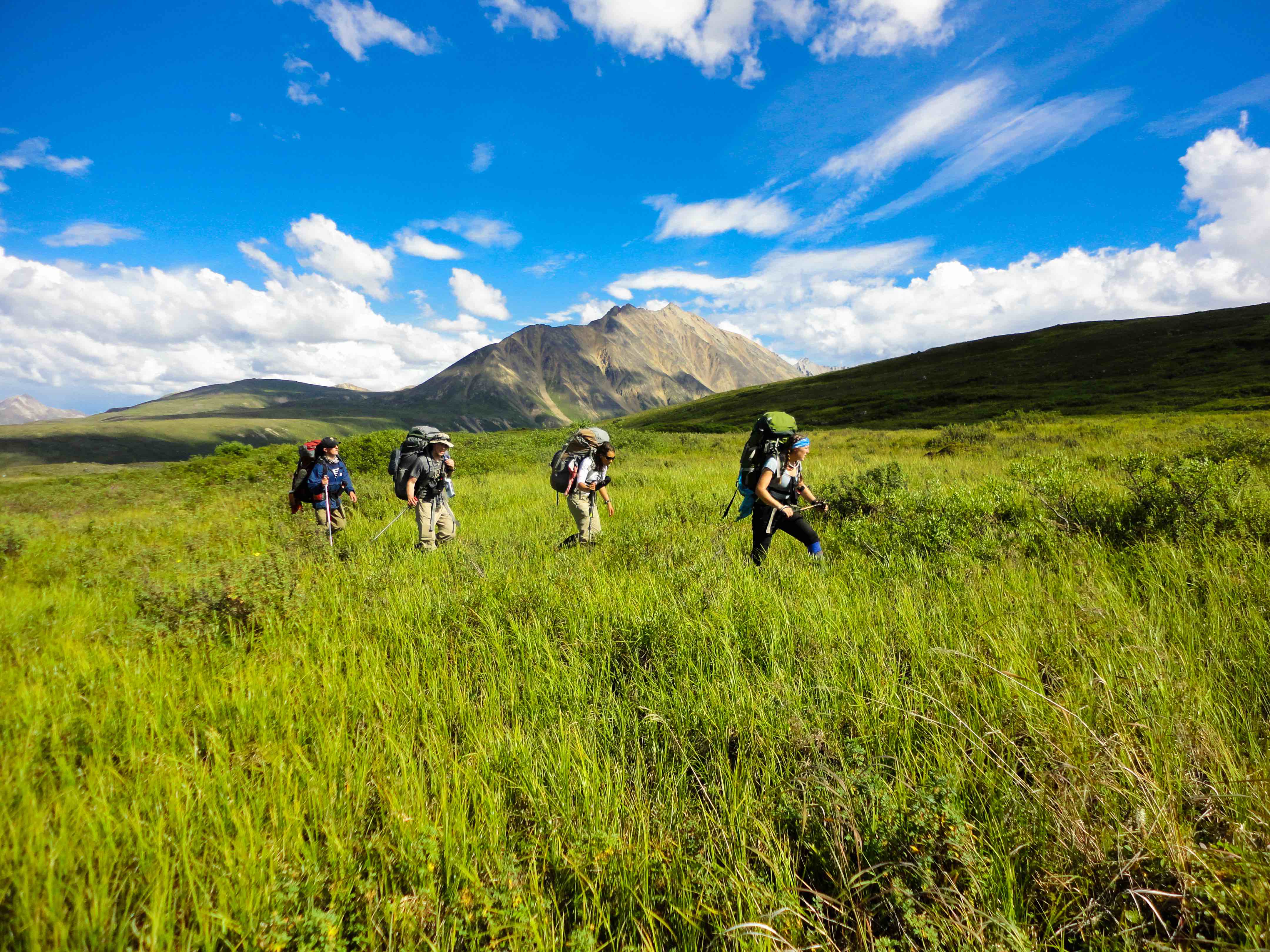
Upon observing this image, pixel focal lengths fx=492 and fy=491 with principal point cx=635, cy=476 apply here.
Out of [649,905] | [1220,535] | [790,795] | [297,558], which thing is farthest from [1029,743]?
[297,558]

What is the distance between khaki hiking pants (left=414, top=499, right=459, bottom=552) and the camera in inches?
289

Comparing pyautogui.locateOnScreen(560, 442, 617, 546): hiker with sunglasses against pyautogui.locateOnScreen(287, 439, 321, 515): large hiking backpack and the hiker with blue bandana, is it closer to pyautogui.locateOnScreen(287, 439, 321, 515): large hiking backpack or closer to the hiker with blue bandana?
the hiker with blue bandana

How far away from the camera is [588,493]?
24.6 feet

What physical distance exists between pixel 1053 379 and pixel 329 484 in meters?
83.7

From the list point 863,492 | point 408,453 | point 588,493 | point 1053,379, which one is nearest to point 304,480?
point 408,453

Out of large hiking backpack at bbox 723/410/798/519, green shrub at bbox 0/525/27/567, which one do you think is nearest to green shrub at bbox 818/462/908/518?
large hiking backpack at bbox 723/410/798/519

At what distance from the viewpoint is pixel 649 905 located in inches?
67.7

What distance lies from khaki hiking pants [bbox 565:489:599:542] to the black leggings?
2.43 metres

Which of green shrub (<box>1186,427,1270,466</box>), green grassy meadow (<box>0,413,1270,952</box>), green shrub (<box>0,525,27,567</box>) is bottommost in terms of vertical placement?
green grassy meadow (<box>0,413,1270,952</box>)

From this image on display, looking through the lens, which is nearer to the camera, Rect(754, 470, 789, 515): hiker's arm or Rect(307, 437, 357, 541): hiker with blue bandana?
Rect(754, 470, 789, 515): hiker's arm

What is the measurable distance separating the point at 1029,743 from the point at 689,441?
34.8 metres

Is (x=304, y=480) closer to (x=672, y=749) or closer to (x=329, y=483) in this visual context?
(x=329, y=483)

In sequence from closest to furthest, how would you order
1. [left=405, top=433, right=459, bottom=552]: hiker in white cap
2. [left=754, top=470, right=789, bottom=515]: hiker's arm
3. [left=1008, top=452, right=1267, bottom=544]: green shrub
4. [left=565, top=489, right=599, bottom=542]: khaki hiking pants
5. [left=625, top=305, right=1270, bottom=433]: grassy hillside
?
[left=1008, top=452, right=1267, bottom=544]: green shrub, [left=754, top=470, right=789, bottom=515]: hiker's arm, [left=565, top=489, right=599, bottom=542]: khaki hiking pants, [left=405, top=433, right=459, bottom=552]: hiker in white cap, [left=625, top=305, right=1270, bottom=433]: grassy hillside

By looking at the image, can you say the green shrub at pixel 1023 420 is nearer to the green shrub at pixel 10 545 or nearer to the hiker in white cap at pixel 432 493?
the hiker in white cap at pixel 432 493
